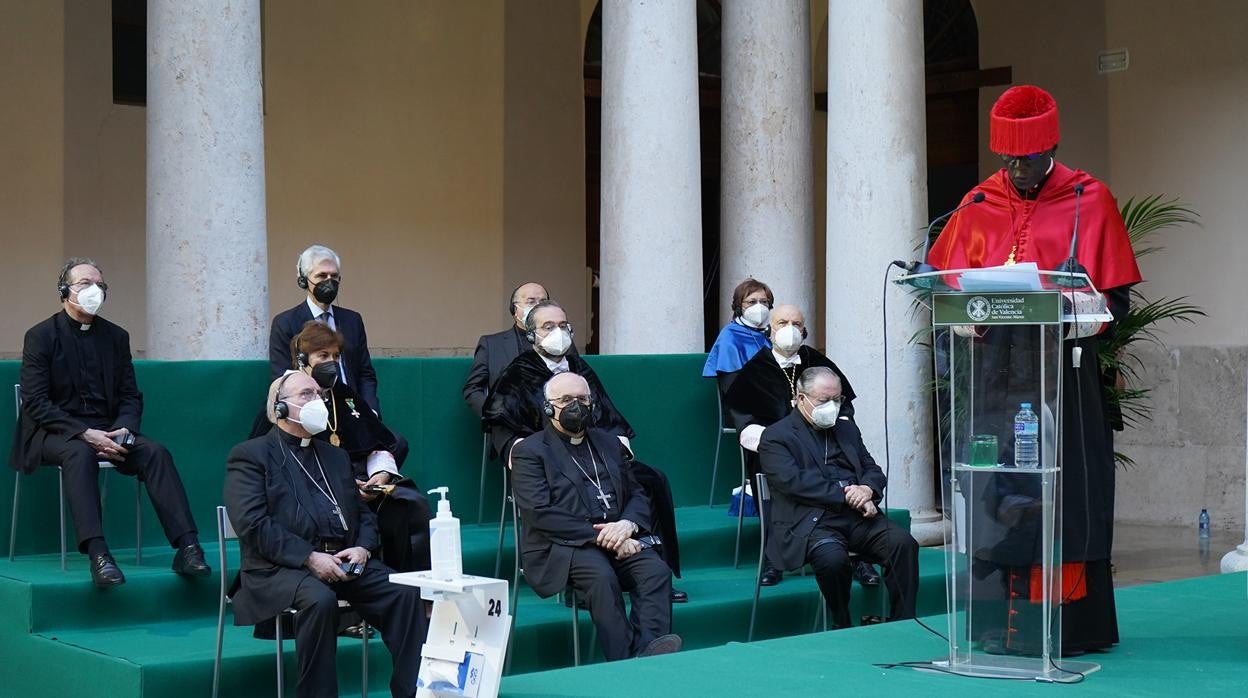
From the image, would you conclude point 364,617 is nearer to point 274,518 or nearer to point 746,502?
point 274,518

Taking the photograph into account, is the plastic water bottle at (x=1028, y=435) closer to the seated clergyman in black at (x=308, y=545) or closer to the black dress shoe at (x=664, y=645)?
the black dress shoe at (x=664, y=645)

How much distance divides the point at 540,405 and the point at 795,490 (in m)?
1.30

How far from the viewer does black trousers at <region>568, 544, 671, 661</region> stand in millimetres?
6750

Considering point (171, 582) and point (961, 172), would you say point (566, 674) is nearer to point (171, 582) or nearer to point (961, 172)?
point (171, 582)

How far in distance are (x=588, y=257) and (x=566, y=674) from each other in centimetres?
964

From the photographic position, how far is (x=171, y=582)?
704 centimetres

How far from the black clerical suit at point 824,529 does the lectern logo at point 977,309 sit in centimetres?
290

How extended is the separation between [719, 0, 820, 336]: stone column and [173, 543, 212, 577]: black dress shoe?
181 inches

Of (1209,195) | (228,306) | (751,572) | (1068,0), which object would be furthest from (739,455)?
(1068,0)

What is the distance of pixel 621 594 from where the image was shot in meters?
6.94

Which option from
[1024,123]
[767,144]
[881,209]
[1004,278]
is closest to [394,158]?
[767,144]

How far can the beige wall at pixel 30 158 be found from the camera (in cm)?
1136

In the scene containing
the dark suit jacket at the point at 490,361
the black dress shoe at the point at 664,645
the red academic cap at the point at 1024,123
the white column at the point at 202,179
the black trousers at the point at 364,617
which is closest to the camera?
the red academic cap at the point at 1024,123

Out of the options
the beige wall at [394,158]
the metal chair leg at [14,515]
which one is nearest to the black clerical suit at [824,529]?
the metal chair leg at [14,515]
